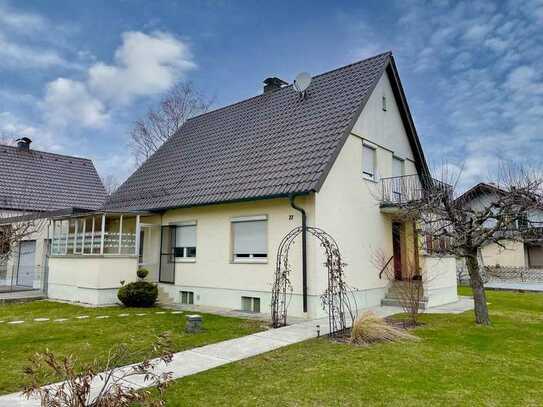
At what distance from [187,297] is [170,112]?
1986 centimetres

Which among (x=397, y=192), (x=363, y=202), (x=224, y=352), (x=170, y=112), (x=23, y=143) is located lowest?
(x=224, y=352)

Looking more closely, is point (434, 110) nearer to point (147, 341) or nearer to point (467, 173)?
point (467, 173)

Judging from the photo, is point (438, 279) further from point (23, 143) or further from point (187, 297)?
point (23, 143)

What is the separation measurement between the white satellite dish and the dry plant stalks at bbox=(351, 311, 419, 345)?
9999 millimetres

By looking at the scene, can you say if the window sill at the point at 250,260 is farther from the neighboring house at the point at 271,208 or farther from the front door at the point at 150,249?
the front door at the point at 150,249

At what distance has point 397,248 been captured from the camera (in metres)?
15.2

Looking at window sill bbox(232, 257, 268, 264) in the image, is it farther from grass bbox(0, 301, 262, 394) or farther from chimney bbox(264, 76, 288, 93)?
chimney bbox(264, 76, 288, 93)

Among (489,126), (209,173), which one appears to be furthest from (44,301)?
(489,126)

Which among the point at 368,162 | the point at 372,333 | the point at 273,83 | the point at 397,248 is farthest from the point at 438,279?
the point at 273,83

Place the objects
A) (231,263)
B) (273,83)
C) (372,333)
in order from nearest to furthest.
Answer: (372,333), (231,263), (273,83)

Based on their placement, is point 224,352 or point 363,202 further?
point 363,202

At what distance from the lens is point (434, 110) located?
62.4 ft

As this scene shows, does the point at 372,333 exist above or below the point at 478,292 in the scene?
below

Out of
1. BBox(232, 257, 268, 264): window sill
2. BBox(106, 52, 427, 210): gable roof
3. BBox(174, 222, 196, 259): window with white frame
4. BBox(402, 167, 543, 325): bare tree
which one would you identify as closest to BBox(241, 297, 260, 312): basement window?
BBox(232, 257, 268, 264): window sill
